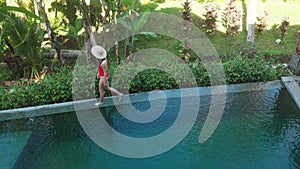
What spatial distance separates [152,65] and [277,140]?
129 inches

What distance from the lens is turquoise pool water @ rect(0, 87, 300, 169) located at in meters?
4.07

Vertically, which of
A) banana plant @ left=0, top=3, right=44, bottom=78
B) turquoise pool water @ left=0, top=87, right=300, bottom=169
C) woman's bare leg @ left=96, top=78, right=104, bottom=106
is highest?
banana plant @ left=0, top=3, right=44, bottom=78

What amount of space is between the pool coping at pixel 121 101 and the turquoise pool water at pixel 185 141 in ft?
0.52

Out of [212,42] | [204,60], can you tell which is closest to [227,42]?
[212,42]

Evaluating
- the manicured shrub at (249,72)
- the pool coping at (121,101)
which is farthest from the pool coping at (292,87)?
the manicured shrub at (249,72)

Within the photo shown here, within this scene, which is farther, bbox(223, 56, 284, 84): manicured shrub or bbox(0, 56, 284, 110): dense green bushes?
bbox(223, 56, 284, 84): manicured shrub

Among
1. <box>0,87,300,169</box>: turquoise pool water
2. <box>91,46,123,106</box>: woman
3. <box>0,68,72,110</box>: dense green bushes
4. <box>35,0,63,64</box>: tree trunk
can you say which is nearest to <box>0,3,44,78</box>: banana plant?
<box>35,0,63,64</box>: tree trunk

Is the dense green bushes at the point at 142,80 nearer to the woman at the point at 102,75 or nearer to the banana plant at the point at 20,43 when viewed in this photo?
the woman at the point at 102,75

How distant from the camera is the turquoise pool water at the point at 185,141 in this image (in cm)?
407

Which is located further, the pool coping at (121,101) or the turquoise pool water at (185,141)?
the pool coping at (121,101)

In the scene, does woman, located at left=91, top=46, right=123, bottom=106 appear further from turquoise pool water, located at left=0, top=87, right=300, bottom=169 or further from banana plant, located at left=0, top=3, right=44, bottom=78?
banana plant, located at left=0, top=3, right=44, bottom=78

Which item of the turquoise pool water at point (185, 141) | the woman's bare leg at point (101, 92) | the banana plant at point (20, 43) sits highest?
the banana plant at point (20, 43)

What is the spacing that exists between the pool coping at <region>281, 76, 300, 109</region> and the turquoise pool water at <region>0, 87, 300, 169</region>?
0.12 metres

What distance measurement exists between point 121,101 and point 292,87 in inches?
138
